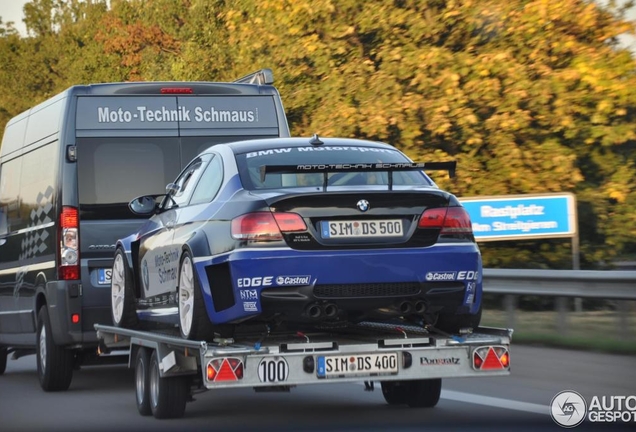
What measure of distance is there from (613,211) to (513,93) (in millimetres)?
2423

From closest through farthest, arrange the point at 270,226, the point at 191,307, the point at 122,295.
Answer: the point at 270,226
the point at 191,307
the point at 122,295

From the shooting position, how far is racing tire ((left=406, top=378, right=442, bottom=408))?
937 cm

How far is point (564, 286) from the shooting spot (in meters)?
13.8

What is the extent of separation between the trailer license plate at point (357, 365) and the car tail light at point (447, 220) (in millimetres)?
839

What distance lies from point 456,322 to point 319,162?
1.39 meters

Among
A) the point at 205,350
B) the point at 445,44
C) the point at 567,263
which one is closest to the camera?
the point at 205,350

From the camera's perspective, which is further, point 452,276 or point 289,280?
point 452,276

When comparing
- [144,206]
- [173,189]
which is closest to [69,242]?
[144,206]

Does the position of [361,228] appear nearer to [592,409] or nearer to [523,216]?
[592,409]

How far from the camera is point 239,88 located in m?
12.8

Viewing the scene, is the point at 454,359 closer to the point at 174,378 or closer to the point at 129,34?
the point at 174,378

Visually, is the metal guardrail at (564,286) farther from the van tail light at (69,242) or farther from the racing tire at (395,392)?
the van tail light at (69,242)

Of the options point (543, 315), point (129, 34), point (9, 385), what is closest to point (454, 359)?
point (9, 385)

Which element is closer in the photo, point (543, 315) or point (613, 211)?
point (543, 315)
